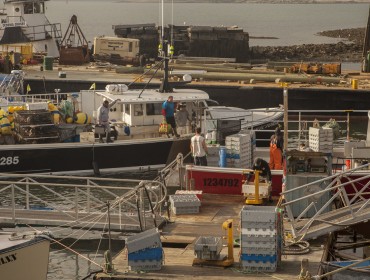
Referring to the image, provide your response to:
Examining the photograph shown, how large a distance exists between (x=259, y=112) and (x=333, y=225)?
16783 mm

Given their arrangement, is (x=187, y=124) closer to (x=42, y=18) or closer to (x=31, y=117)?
(x=31, y=117)

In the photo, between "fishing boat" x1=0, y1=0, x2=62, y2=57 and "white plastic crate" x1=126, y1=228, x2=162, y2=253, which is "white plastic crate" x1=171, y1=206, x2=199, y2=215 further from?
"fishing boat" x1=0, y1=0, x2=62, y2=57

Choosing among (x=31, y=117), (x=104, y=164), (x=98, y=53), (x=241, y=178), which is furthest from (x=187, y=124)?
(x=98, y=53)

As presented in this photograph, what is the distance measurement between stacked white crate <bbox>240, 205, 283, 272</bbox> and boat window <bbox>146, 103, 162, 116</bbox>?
14.2 m

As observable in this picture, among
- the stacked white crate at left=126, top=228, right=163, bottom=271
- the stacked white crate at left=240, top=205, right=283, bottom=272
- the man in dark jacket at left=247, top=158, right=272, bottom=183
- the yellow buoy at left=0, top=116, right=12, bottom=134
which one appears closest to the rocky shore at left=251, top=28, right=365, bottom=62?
the yellow buoy at left=0, top=116, right=12, bottom=134

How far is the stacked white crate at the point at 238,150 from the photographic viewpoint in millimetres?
26719

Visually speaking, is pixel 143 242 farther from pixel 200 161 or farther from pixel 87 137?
pixel 87 137

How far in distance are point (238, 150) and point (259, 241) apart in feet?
23.7


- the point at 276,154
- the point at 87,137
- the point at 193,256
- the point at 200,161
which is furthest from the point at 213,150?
the point at 193,256

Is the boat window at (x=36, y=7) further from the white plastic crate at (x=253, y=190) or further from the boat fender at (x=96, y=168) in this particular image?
the white plastic crate at (x=253, y=190)

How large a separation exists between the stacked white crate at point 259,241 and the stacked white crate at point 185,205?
3.94 meters

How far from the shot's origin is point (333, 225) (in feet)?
68.8

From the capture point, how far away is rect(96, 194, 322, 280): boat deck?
19547mm

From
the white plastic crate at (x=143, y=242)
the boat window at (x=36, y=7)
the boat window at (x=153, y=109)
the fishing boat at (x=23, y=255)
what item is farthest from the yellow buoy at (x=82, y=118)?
the boat window at (x=36, y=7)
